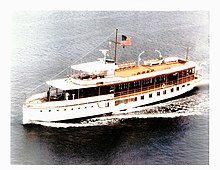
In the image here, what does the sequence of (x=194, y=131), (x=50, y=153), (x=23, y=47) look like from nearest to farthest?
(x=50, y=153), (x=194, y=131), (x=23, y=47)

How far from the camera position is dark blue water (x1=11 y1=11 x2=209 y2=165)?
3528cm

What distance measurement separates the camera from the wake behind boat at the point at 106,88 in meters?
39.2

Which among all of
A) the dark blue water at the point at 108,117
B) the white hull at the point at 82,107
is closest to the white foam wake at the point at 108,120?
the dark blue water at the point at 108,117

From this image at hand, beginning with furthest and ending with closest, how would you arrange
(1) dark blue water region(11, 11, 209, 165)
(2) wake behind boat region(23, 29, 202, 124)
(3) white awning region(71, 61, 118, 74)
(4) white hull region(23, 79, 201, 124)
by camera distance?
1. (3) white awning region(71, 61, 118, 74)
2. (2) wake behind boat region(23, 29, 202, 124)
3. (4) white hull region(23, 79, 201, 124)
4. (1) dark blue water region(11, 11, 209, 165)

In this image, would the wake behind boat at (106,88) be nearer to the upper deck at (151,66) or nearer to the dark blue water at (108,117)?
the upper deck at (151,66)

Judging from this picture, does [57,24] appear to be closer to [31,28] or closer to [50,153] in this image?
[31,28]

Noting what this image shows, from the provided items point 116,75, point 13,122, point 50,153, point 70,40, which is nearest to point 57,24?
point 70,40

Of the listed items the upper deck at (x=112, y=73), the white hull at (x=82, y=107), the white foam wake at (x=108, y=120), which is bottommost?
the white foam wake at (x=108, y=120)

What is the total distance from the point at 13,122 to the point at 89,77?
244 inches

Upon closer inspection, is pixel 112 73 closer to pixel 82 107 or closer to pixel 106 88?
pixel 106 88

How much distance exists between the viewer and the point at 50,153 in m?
35.2

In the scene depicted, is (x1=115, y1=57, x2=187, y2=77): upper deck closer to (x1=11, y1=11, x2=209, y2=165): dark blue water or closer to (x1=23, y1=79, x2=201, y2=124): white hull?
(x1=23, y1=79, x2=201, y2=124): white hull

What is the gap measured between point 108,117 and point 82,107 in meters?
2.03

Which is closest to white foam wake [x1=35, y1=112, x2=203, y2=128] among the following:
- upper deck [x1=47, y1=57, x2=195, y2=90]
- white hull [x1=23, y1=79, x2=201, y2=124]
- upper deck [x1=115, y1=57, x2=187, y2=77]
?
white hull [x1=23, y1=79, x2=201, y2=124]
